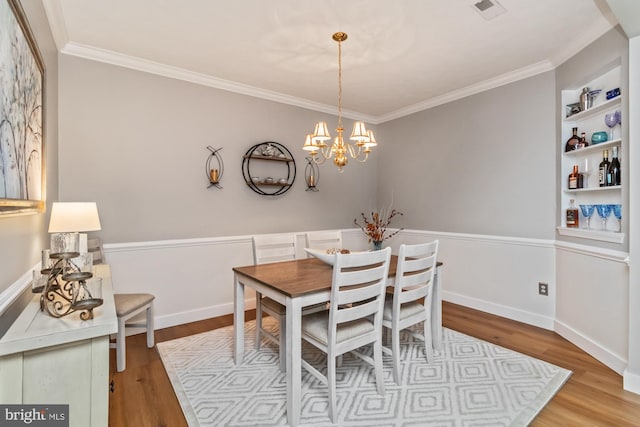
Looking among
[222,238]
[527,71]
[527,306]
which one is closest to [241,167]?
[222,238]

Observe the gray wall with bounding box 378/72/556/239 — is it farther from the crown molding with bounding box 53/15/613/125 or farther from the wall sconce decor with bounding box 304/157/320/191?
the wall sconce decor with bounding box 304/157/320/191

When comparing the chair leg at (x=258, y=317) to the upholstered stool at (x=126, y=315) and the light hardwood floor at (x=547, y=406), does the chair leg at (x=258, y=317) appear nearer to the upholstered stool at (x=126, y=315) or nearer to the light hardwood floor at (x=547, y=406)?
the light hardwood floor at (x=547, y=406)

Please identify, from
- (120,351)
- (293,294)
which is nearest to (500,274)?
(293,294)

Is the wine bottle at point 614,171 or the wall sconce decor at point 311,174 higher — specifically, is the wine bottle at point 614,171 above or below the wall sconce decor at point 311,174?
below

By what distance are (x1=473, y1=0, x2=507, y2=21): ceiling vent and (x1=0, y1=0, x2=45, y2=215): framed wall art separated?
2.54 metres

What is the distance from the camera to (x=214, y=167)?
3451 mm

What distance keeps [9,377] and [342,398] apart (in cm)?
163

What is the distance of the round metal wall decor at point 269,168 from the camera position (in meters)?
3.68

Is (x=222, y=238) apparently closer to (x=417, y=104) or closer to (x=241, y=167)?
(x=241, y=167)

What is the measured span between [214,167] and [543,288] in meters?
3.55

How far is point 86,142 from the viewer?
279 centimetres

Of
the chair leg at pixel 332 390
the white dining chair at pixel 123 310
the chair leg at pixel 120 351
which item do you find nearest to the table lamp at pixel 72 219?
the white dining chair at pixel 123 310

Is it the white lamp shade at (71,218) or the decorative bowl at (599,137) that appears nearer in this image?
the white lamp shade at (71,218)
